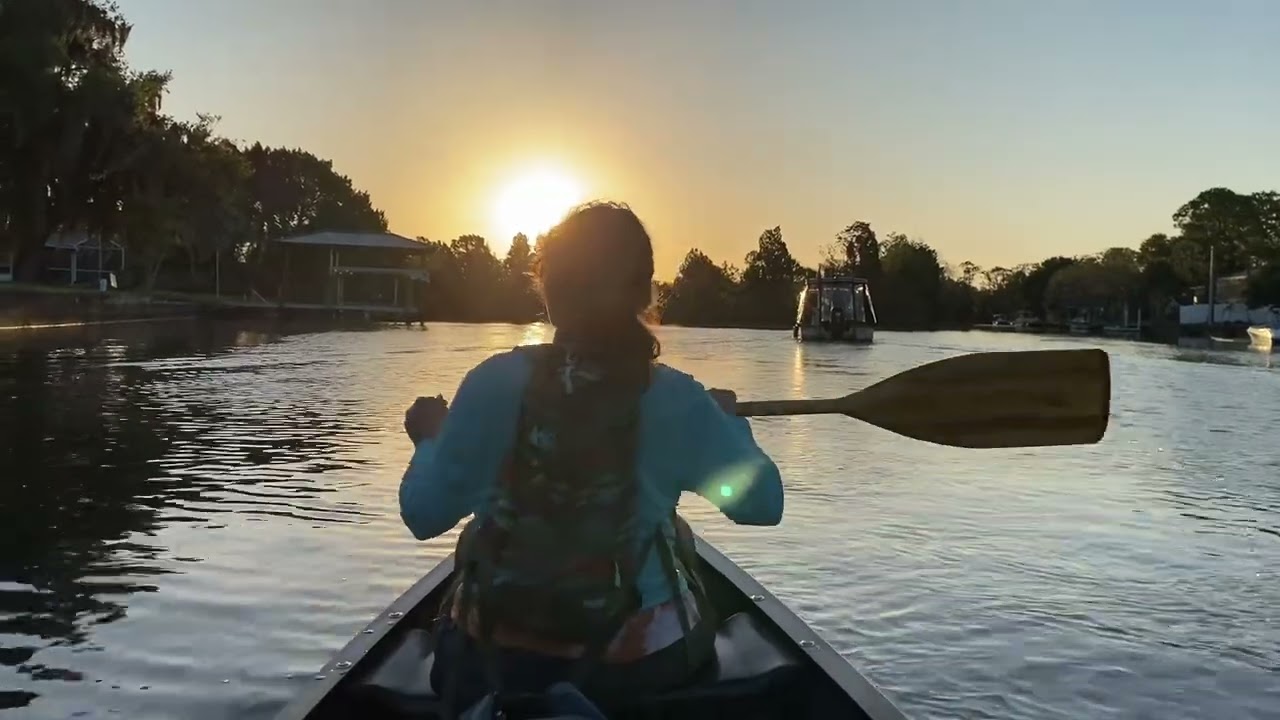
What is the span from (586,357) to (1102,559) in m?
5.38

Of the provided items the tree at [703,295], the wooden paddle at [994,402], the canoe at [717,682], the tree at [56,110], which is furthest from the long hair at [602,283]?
the tree at [703,295]

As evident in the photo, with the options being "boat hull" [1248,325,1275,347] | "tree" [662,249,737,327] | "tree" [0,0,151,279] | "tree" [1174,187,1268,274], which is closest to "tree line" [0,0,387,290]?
"tree" [0,0,151,279]

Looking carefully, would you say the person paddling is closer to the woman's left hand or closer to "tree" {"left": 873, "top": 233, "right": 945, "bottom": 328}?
the woman's left hand

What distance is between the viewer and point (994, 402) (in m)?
4.03

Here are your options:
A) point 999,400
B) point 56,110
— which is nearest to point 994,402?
Result: point 999,400

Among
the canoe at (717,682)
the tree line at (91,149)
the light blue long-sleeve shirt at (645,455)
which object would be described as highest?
the tree line at (91,149)

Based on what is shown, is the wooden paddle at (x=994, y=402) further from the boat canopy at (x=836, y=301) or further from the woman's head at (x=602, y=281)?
the boat canopy at (x=836, y=301)

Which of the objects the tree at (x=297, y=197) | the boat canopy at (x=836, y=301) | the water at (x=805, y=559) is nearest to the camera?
the water at (x=805, y=559)

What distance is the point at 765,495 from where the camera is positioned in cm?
252

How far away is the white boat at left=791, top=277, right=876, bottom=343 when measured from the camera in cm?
4488

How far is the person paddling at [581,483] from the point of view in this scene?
7.75 feet

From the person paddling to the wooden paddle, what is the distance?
4.58 feet

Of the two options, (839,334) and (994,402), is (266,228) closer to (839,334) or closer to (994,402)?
(839,334)

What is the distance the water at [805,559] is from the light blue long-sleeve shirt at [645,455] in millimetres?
2158
